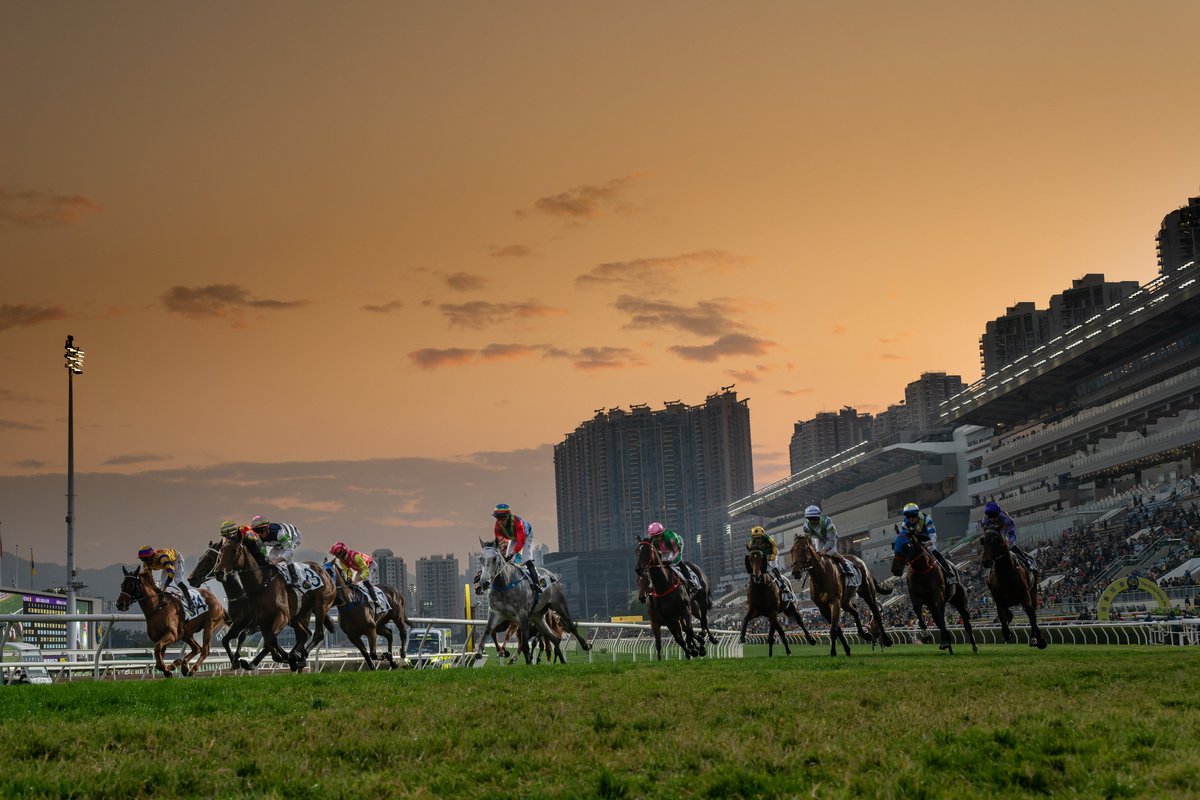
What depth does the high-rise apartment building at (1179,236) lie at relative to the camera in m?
112

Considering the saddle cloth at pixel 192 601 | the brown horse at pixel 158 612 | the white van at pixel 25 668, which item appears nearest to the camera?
the brown horse at pixel 158 612

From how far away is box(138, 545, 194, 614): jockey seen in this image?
66.3 ft

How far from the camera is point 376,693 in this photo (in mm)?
11969

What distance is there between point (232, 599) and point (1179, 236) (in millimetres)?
122962

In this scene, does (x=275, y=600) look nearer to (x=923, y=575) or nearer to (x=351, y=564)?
(x=351, y=564)

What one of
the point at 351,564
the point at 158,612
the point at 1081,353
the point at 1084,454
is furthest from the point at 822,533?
the point at 1084,454

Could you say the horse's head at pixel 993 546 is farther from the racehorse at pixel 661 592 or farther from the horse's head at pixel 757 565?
the racehorse at pixel 661 592

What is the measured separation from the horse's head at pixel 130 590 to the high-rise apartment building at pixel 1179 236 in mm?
107960

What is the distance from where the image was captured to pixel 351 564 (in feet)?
76.6

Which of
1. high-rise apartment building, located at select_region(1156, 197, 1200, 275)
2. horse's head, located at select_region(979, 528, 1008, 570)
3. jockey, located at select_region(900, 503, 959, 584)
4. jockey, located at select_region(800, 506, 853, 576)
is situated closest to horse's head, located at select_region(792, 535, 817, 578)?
jockey, located at select_region(800, 506, 853, 576)

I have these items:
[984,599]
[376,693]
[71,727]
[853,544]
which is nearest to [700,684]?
[376,693]

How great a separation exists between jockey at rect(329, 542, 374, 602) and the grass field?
10854 millimetres

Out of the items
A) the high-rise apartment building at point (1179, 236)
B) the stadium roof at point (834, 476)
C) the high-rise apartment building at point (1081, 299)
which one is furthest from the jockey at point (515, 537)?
the high-rise apartment building at point (1081, 299)

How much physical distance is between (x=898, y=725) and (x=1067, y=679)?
4.67 m
